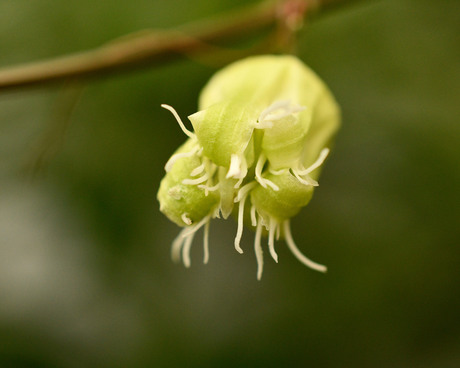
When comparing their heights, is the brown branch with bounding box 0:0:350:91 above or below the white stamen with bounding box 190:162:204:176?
above

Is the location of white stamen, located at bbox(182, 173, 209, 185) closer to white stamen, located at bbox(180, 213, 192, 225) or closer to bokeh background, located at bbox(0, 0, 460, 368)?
white stamen, located at bbox(180, 213, 192, 225)

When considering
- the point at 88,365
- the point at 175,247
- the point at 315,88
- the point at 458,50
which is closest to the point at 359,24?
the point at 458,50

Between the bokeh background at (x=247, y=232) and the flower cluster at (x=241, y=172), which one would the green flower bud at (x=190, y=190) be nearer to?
the flower cluster at (x=241, y=172)

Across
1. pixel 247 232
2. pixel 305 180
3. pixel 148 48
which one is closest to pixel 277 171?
pixel 305 180

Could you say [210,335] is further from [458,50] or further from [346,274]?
[458,50]

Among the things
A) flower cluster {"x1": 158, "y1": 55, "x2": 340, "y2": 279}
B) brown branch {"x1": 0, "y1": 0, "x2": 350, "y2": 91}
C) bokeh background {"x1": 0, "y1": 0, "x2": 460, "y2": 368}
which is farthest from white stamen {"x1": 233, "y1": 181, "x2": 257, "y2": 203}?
bokeh background {"x1": 0, "y1": 0, "x2": 460, "y2": 368}

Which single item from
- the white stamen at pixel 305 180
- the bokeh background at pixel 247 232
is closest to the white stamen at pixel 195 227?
the white stamen at pixel 305 180
